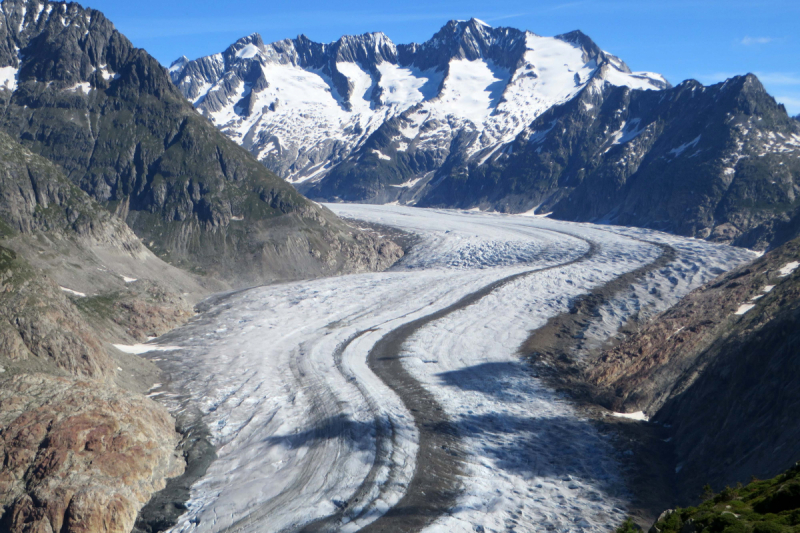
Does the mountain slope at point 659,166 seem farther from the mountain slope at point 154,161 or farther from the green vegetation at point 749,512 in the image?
the green vegetation at point 749,512

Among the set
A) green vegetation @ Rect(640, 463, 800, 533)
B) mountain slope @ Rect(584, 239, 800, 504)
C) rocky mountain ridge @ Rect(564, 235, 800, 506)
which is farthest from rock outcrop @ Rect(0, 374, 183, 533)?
mountain slope @ Rect(584, 239, 800, 504)

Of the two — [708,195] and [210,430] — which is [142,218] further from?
[708,195]

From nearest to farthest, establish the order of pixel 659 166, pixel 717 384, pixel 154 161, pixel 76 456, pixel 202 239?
pixel 76 456
pixel 717 384
pixel 202 239
pixel 154 161
pixel 659 166

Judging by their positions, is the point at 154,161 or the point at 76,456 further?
the point at 154,161

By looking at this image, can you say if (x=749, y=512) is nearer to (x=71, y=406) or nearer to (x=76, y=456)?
(x=76, y=456)

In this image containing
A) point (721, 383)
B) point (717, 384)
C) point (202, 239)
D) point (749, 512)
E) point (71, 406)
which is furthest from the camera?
point (202, 239)

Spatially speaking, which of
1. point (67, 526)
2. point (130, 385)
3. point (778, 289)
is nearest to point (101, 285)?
point (130, 385)

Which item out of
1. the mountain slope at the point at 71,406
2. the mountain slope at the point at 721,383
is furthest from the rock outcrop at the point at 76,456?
the mountain slope at the point at 721,383

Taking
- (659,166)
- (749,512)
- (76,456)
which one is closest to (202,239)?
(76,456)
